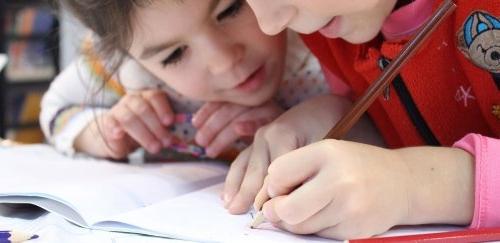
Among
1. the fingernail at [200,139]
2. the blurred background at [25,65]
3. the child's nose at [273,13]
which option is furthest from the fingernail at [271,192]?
the blurred background at [25,65]

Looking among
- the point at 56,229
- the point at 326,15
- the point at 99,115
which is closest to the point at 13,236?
the point at 56,229

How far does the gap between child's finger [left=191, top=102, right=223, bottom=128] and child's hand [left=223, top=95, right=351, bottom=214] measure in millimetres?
155

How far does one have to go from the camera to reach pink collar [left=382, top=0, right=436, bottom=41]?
53cm

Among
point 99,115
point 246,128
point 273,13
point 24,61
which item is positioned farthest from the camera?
point 24,61

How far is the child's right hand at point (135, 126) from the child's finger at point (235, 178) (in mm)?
245

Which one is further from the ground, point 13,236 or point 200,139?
point 13,236

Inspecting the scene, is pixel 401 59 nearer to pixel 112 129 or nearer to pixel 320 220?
pixel 320 220

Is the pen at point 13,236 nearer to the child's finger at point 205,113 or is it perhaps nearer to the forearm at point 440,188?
the forearm at point 440,188

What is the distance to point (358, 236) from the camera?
39cm

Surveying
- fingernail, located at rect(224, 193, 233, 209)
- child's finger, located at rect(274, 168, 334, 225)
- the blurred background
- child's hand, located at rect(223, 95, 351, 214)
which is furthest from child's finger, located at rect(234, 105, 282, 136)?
the blurred background

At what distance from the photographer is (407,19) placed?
0.53m

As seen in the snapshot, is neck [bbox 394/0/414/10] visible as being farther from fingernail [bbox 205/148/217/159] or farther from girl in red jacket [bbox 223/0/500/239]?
fingernail [bbox 205/148/217/159]

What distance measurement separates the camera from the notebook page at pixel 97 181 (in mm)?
505

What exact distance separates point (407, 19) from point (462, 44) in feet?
0.17
